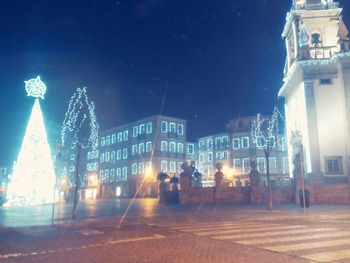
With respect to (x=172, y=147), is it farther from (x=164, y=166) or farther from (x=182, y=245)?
(x=182, y=245)

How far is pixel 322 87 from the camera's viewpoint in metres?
35.9

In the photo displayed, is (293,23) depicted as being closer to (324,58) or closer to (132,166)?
→ (324,58)

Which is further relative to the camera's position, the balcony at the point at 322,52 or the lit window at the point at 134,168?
the lit window at the point at 134,168

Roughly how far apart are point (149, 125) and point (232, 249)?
5731cm

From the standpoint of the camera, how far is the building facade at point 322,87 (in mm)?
34031

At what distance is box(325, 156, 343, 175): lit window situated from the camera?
33503 millimetres

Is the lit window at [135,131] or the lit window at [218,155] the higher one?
the lit window at [135,131]

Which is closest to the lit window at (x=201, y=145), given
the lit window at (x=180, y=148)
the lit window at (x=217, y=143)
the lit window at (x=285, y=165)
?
the lit window at (x=217, y=143)

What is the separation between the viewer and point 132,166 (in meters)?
66.9

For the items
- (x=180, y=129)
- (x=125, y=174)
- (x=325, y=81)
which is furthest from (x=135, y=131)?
(x=325, y=81)

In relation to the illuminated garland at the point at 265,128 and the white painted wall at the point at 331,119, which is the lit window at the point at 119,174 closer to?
the illuminated garland at the point at 265,128

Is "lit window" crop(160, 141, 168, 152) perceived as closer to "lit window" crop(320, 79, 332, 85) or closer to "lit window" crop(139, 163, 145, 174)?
"lit window" crop(139, 163, 145, 174)

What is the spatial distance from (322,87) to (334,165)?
804 centimetres

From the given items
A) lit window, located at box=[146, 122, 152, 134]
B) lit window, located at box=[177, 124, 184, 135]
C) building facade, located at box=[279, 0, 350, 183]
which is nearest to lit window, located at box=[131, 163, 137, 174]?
lit window, located at box=[146, 122, 152, 134]
